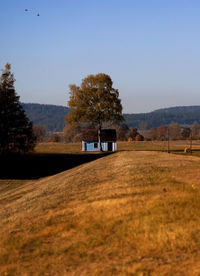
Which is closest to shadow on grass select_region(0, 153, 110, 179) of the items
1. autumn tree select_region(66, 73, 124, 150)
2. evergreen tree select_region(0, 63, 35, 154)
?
evergreen tree select_region(0, 63, 35, 154)

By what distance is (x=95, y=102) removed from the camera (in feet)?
230

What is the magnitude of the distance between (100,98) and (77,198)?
5272 centimetres

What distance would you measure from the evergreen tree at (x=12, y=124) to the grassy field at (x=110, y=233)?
1272 inches

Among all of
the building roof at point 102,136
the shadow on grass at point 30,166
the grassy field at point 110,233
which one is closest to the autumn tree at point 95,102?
the building roof at point 102,136

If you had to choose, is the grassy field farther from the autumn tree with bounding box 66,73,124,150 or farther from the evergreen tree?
the autumn tree with bounding box 66,73,124,150

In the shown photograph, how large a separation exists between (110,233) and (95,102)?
58.8 metres

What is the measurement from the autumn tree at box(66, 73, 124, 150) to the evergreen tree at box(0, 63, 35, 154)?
19075 mm

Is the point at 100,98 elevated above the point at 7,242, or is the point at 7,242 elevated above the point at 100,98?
the point at 100,98

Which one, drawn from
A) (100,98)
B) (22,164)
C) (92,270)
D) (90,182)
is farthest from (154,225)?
(100,98)

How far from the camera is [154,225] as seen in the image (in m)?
12.5

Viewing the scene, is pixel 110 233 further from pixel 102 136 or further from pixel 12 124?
pixel 102 136

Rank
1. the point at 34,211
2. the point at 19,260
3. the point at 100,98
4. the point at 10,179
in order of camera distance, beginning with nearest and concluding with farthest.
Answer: the point at 19,260
the point at 34,211
the point at 10,179
the point at 100,98

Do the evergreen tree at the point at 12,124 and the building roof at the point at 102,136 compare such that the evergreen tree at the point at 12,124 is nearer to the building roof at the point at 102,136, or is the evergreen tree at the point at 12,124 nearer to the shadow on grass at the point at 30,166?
the shadow on grass at the point at 30,166

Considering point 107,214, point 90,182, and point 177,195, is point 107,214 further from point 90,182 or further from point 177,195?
point 90,182
